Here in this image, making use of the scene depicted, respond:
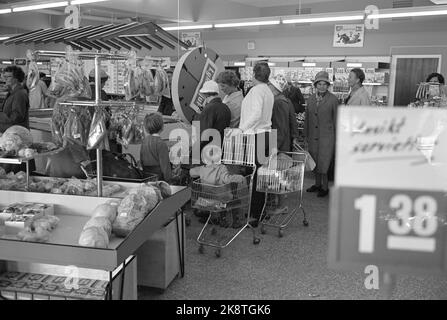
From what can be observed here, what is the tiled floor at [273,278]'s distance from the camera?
3.57 meters

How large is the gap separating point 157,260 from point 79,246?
1.18 m

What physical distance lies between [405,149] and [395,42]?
39.4 feet

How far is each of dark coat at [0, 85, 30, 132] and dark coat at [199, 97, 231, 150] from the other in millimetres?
2408

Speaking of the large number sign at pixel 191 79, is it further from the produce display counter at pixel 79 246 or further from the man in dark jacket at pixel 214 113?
the produce display counter at pixel 79 246

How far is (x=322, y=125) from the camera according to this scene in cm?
649

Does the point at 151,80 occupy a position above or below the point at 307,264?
above

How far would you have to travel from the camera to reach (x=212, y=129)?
5.16m

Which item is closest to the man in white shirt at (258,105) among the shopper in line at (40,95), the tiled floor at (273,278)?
the tiled floor at (273,278)

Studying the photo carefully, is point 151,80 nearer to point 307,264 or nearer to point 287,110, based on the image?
point 307,264

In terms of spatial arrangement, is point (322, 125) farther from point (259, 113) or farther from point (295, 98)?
point (295, 98)

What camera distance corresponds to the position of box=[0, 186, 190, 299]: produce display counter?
236 centimetres

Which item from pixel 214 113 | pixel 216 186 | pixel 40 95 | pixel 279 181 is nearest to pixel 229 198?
pixel 216 186

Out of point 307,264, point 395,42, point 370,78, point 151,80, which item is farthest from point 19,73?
point 395,42

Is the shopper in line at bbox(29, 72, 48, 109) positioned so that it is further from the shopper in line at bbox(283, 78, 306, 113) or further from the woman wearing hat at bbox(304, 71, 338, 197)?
the shopper in line at bbox(283, 78, 306, 113)
